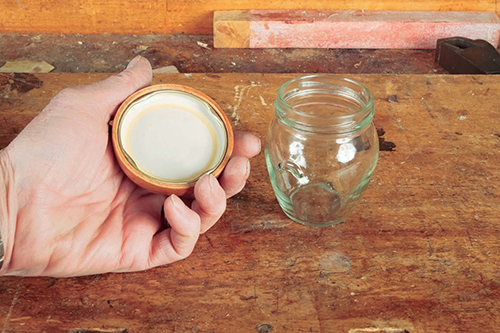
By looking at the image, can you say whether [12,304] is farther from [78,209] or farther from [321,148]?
[321,148]

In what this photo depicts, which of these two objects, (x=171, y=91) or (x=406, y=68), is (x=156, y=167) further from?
(x=406, y=68)

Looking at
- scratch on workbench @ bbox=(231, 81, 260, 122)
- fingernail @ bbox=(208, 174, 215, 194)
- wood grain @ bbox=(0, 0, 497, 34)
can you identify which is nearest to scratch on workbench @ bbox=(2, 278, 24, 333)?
fingernail @ bbox=(208, 174, 215, 194)

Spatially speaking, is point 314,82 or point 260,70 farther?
point 260,70

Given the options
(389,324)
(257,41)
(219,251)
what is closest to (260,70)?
(257,41)

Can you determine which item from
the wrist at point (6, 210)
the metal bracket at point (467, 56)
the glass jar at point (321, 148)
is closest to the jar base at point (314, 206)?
the glass jar at point (321, 148)

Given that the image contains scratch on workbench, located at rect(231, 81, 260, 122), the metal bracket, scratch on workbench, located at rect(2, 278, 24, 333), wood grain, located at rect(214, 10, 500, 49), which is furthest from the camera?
wood grain, located at rect(214, 10, 500, 49)

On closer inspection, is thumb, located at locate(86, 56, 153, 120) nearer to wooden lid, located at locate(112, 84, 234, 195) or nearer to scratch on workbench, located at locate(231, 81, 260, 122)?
wooden lid, located at locate(112, 84, 234, 195)

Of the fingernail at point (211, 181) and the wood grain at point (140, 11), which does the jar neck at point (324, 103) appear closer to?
the fingernail at point (211, 181)
